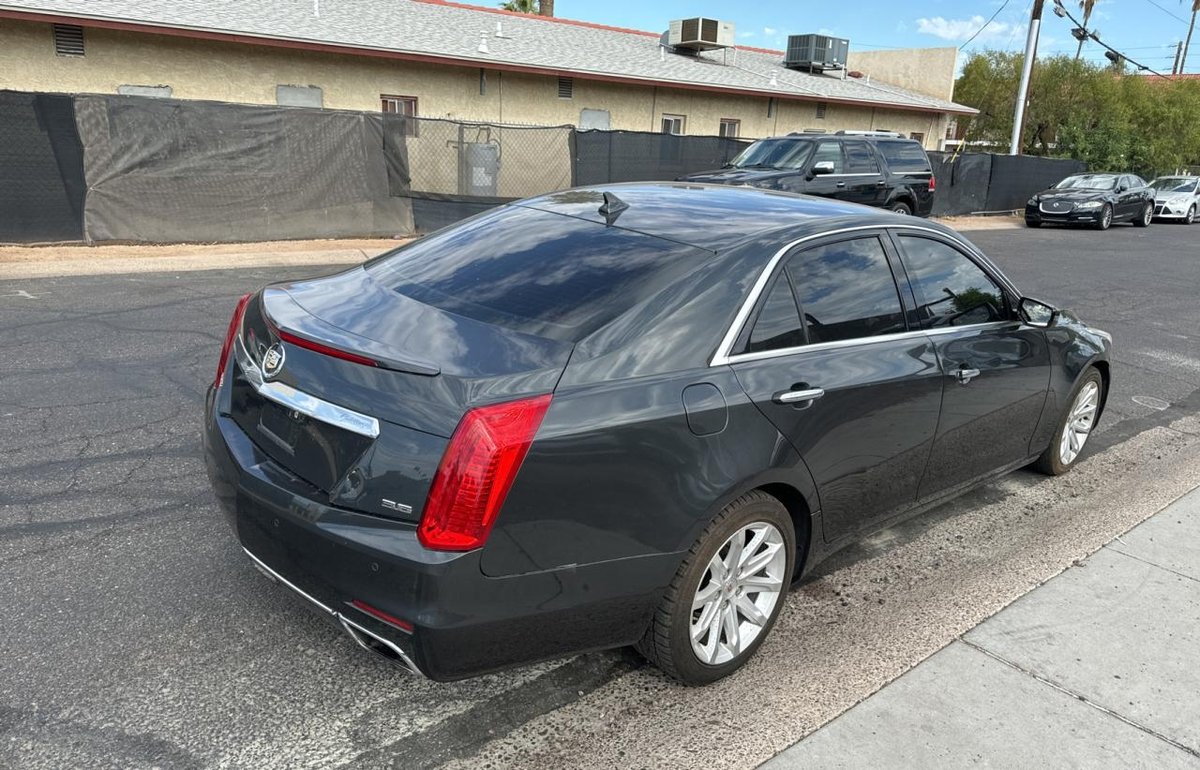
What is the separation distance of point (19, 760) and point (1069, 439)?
5.22m

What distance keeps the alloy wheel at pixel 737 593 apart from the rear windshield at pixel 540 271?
2.97 ft

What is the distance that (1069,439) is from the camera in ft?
16.7

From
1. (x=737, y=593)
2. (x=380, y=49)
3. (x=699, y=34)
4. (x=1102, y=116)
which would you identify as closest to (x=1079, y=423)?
(x=737, y=593)

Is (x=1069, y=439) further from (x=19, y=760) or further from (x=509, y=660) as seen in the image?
(x=19, y=760)

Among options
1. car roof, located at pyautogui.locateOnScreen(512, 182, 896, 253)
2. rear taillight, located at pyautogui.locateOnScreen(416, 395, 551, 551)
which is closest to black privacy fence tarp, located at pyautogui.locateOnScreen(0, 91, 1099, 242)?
car roof, located at pyautogui.locateOnScreen(512, 182, 896, 253)

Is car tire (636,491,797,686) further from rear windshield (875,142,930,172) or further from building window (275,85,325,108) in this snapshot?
building window (275,85,325,108)

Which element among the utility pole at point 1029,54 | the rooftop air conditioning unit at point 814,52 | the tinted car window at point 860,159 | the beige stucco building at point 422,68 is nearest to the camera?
the beige stucco building at point 422,68

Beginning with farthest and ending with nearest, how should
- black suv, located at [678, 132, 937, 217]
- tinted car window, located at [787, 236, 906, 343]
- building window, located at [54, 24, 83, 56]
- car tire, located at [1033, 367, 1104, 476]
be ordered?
building window, located at [54, 24, 83, 56]
black suv, located at [678, 132, 937, 217]
car tire, located at [1033, 367, 1104, 476]
tinted car window, located at [787, 236, 906, 343]

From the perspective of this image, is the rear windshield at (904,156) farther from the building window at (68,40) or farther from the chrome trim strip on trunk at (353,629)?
the chrome trim strip on trunk at (353,629)

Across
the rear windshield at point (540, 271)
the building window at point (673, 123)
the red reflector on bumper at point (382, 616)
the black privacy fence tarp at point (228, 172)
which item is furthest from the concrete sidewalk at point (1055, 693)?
the building window at point (673, 123)

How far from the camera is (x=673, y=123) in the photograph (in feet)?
72.7

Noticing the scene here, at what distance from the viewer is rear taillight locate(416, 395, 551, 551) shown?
2.32m

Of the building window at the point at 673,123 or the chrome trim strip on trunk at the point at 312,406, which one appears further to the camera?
the building window at the point at 673,123

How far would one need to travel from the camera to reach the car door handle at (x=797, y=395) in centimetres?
293
